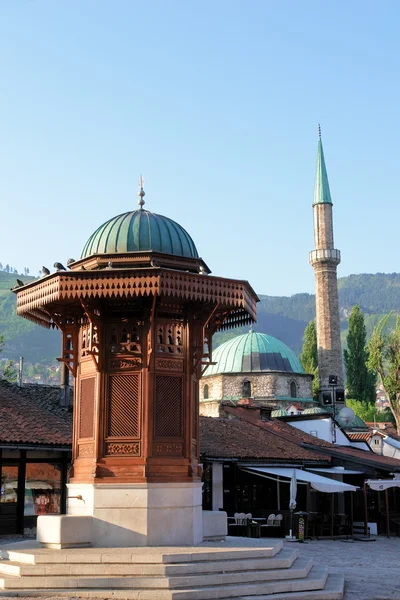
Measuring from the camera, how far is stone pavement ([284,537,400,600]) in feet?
32.3

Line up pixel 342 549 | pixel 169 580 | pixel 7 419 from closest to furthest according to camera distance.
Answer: pixel 169 580 < pixel 342 549 < pixel 7 419

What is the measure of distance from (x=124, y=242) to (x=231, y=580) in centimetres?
485

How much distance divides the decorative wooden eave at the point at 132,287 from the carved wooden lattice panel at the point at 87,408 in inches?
46.2

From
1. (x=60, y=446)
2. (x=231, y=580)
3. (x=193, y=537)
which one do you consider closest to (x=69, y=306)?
(x=193, y=537)

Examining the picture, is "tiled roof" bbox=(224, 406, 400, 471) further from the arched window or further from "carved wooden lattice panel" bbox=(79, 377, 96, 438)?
"carved wooden lattice panel" bbox=(79, 377, 96, 438)

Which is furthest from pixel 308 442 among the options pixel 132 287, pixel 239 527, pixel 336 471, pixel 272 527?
pixel 132 287

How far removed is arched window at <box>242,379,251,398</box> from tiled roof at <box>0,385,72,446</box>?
744 inches

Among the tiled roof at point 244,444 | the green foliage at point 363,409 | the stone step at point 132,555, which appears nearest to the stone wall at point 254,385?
the tiled roof at point 244,444

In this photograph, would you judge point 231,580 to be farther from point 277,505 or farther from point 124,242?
point 277,505

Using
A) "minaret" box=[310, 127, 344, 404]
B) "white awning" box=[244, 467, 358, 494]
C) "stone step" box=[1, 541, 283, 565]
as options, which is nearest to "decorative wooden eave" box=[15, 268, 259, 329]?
"stone step" box=[1, 541, 283, 565]

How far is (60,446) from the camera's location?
58.6 feet

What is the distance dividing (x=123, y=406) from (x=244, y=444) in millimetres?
13146

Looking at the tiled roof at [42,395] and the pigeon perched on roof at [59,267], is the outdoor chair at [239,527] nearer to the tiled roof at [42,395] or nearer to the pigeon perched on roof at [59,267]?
the tiled roof at [42,395]

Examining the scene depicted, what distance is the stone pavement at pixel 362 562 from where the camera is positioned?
32.0 feet
